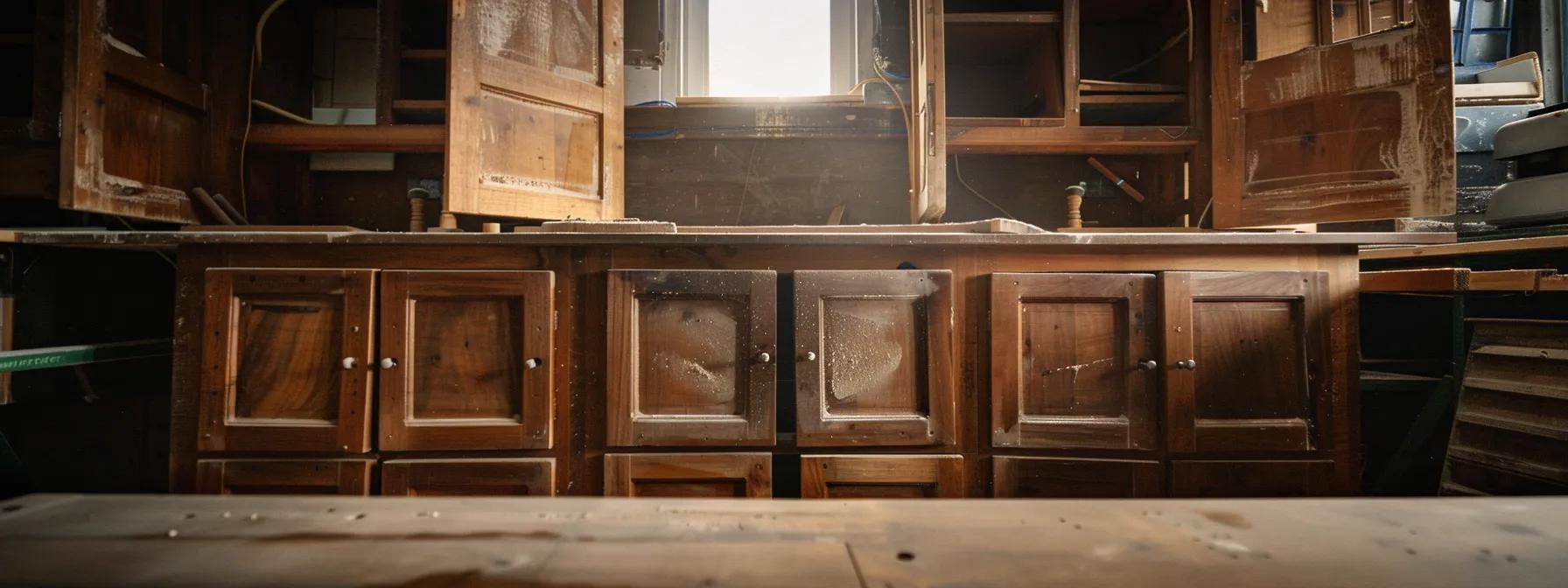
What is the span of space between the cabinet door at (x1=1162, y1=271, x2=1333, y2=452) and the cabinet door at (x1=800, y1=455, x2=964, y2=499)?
517 millimetres

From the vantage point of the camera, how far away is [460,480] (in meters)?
1.45

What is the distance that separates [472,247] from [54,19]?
2.10 metres

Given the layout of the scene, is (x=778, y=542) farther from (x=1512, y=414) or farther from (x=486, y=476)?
(x=1512, y=414)

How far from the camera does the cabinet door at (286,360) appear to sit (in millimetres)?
1427

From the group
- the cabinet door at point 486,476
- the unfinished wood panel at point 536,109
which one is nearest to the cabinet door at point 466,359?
the cabinet door at point 486,476

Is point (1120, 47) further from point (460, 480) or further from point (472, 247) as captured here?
point (460, 480)

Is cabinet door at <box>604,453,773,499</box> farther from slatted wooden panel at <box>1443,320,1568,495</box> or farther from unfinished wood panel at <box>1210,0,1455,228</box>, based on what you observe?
slatted wooden panel at <box>1443,320,1568,495</box>

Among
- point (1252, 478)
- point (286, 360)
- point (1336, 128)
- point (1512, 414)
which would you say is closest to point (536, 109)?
point (286, 360)

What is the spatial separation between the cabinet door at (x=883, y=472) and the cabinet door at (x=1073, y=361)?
0.13 meters

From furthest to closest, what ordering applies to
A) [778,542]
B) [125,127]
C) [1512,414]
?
[125,127] < [1512,414] < [778,542]

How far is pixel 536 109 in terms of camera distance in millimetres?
1936

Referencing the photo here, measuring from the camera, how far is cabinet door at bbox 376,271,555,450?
1.43m

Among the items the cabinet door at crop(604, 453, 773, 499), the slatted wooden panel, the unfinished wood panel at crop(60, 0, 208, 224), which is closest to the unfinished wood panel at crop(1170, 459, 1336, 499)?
the slatted wooden panel

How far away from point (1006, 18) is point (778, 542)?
2075 millimetres
